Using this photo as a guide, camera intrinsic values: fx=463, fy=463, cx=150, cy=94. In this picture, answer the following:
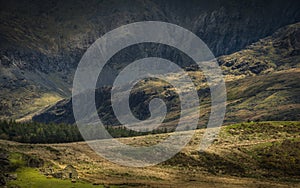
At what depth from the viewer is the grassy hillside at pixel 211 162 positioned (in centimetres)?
10281

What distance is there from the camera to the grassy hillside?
10281 centimetres

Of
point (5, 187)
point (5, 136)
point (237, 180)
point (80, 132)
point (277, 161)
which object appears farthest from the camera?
point (80, 132)

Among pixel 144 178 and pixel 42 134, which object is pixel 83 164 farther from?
pixel 42 134

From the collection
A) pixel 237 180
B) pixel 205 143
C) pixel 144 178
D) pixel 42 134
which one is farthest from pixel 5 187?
pixel 42 134

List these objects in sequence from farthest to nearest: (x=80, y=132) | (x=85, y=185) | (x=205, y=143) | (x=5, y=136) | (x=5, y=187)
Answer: (x=80, y=132) < (x=5, y=136) < (x=205, y=143) < (x=85, y=185) < (x=5, y=187)

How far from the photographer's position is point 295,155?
11906cm

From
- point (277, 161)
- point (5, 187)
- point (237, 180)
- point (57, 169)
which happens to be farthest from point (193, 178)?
point (5, 187)

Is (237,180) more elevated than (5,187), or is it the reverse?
(5,187)

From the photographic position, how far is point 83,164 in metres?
118

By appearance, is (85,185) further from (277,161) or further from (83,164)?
(277,161)

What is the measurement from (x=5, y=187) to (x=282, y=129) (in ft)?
293

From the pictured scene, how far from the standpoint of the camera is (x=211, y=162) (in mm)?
119625

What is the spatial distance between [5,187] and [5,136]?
89445mm

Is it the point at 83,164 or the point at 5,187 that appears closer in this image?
the point at 5,187
